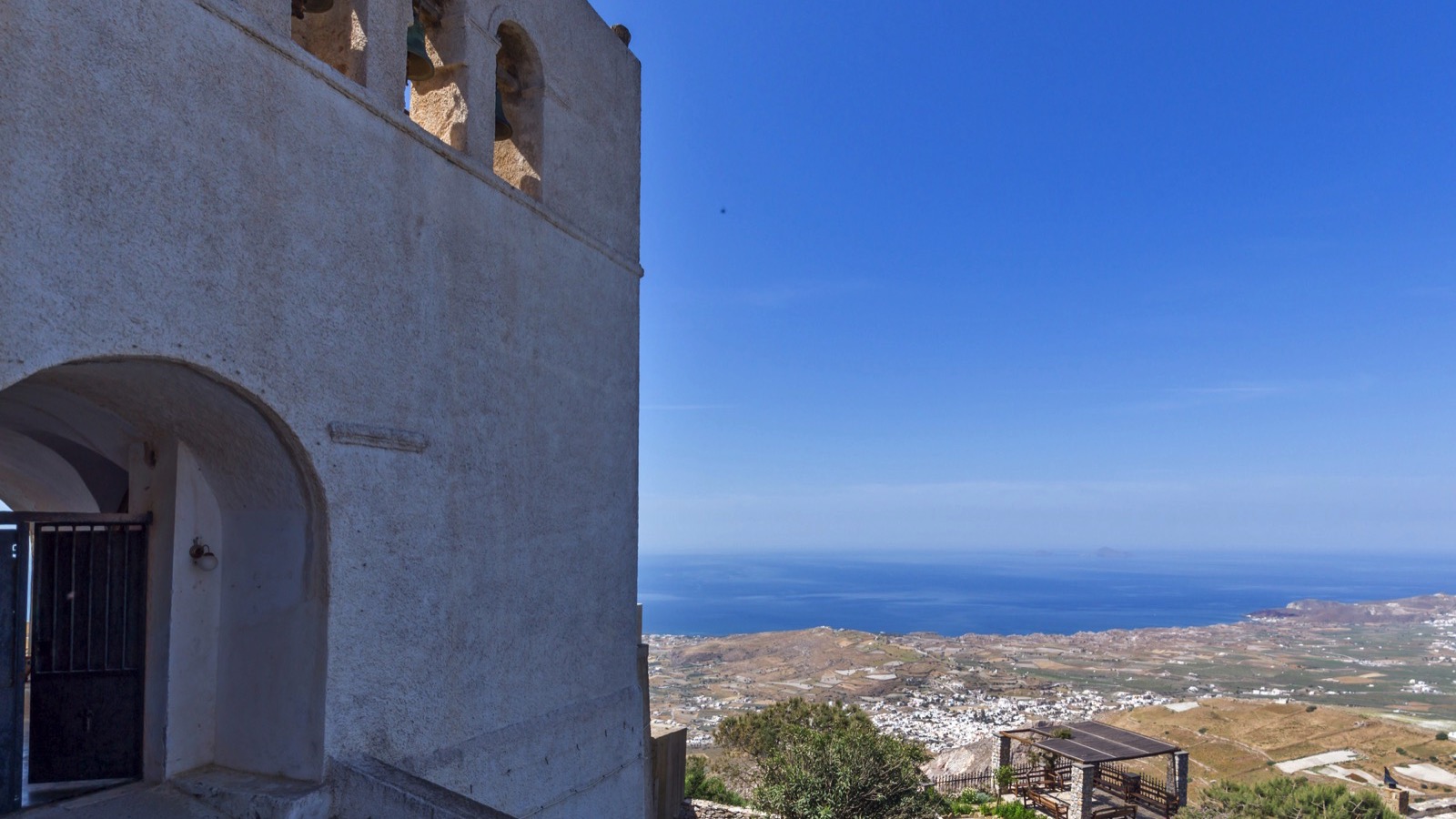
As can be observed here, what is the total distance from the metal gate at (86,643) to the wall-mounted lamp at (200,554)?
28 centimetres

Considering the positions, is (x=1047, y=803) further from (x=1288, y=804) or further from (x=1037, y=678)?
(x=1037, y=678)

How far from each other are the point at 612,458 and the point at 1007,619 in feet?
575

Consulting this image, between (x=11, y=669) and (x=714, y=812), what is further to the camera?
(x=714, y=812)

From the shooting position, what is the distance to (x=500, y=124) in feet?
19.9

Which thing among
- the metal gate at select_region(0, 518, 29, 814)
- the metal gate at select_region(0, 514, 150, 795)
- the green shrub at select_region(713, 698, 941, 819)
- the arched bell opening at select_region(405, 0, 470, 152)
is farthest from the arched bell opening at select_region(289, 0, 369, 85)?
the green shrub at select_region(713, 698, 941, 819)

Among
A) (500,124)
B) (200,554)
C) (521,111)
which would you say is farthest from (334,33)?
(200,554)

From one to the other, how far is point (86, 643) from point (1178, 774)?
812 inches

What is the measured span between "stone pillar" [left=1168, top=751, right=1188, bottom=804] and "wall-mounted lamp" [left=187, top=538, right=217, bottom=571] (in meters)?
19.9

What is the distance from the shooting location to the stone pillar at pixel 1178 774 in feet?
60.1

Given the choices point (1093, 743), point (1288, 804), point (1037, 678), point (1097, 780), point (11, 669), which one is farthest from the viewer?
point (1037, 678)

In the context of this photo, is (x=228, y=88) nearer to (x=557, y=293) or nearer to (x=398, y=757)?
(x=557, y=293)

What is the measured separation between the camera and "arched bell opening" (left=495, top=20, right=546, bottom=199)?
6.16m

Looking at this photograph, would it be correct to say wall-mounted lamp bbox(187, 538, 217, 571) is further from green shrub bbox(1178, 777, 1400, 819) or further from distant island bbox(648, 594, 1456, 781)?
distant island bbox(648, 594, 1456, 781)

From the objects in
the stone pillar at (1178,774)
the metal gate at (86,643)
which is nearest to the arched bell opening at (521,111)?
the metal gate at (86,643)
